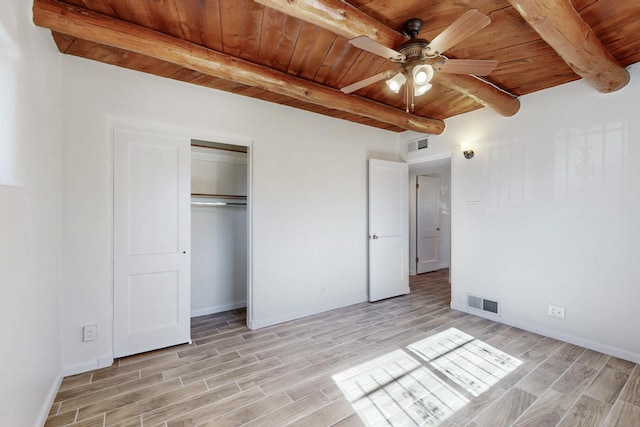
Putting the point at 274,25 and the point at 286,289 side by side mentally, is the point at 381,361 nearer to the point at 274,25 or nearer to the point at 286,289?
the point at 286,289

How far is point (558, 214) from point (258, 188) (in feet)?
11.1

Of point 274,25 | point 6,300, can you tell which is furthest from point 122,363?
point 274,25

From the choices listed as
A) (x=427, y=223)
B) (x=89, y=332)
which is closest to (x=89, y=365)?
(x=89, y=332)

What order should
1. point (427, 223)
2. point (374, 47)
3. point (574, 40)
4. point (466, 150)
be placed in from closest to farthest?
point (374, 47) < point (574, 40) < point (466, 150) < point (427, 223)

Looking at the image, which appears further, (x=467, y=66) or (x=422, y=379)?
(x=422, y=379)

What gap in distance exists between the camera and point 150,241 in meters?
2.84

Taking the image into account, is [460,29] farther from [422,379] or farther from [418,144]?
[418,144]

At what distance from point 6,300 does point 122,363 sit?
5.19 ft

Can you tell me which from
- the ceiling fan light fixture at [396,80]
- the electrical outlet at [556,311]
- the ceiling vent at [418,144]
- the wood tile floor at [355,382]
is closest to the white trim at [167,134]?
the wood tile floor at [355,382]

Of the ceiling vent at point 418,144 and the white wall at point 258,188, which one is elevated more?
the ceiling vent at point 418,144

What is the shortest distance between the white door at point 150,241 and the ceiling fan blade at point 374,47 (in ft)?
6.68

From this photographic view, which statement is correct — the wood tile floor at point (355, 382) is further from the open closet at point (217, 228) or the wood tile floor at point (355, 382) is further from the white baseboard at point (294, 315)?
the open closet at point (217, 228)

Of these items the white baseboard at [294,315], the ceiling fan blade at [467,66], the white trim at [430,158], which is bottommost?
the white baseboard at [294,315]

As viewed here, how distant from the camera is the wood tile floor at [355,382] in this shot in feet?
6.43
